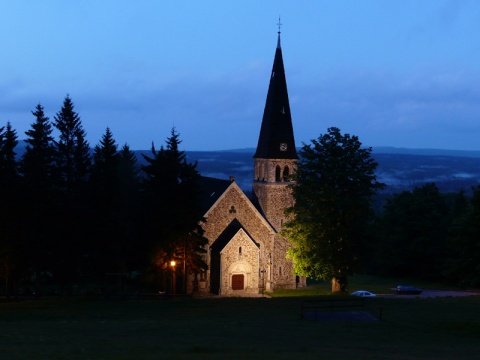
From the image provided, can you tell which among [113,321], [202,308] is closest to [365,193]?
[202,308]

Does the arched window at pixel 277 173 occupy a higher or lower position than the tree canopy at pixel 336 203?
higher

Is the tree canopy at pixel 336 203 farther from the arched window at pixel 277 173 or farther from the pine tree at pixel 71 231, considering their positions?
the pine tree at pixel 71 231

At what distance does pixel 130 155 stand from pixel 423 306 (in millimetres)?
44508

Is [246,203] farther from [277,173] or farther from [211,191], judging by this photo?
[277,173]

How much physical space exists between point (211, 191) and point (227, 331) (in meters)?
32.9

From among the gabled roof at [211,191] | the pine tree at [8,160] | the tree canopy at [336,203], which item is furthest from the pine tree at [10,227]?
the tree canopy at [336,203]

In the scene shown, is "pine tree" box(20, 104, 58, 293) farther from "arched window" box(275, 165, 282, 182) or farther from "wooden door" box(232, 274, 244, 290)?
"arched window" box(275, 165, 282, 182)

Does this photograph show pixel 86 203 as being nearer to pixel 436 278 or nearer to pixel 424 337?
pixel 424 337

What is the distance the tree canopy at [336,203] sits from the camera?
50.3 m

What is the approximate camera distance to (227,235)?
5694cm

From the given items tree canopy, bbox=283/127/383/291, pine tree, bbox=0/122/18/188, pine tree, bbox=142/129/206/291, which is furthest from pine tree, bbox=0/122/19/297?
tree canopy, bbox=283/127/383/291

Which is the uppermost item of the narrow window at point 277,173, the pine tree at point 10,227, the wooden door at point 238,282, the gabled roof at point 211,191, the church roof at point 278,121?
the church roof at point 278,121

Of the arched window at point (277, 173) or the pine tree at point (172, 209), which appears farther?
the arched window at point (277, 173)

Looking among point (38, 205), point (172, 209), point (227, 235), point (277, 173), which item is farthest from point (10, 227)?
point (277, 173)
